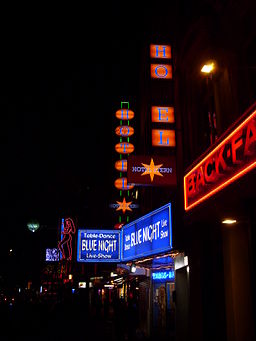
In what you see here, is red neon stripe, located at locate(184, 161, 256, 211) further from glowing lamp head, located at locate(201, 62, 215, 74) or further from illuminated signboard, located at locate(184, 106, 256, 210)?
glowing lamp head, located at locate(201, 62, 215, 74)

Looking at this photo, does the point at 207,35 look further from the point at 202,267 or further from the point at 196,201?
the point at 202,267

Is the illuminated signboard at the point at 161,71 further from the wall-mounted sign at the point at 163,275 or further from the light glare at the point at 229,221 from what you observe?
the wall-mounted sign at the point at 163,275

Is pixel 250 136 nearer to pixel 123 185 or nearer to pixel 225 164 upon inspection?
pixel 225 164

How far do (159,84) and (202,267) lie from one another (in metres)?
6.97

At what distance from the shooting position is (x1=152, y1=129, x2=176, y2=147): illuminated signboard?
13.3 m

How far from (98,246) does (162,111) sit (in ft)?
26.6

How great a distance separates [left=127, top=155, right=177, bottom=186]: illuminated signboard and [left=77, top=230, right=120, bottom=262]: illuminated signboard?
23.6 feet

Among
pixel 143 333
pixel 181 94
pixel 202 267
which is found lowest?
pixel 143 333

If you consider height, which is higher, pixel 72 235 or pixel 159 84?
pixel 159 84

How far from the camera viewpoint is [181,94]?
1430 cm

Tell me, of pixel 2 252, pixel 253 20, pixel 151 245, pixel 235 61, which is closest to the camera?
pixel 253 20

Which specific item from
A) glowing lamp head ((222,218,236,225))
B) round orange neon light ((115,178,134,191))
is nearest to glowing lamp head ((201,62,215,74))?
glowing lamp head ((222,218,236,225))

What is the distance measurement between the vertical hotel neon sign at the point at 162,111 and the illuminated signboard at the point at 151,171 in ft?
5.05

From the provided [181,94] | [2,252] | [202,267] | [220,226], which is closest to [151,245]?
[202,267]
